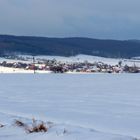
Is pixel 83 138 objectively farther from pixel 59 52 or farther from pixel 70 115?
pixel 59 52

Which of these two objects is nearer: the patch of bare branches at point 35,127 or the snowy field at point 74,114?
the snowy field at point 74,114

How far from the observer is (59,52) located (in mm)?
59250

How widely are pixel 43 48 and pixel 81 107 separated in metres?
48.5

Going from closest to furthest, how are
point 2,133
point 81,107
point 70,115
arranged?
point 2,133, point 70,115, point 81,107

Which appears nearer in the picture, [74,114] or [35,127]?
[35,127]

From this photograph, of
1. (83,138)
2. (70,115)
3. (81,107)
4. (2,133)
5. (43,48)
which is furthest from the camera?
(43,48)

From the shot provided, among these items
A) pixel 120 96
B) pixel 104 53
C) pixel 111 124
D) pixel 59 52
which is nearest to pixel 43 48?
pixel 59 52

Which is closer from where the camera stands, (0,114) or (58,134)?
(58,134)

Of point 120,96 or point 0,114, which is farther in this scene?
point 120,96

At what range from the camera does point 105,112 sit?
9.36 m

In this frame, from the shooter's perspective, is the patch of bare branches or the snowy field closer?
the snowy field

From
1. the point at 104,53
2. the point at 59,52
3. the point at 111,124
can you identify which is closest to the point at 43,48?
the point at 59,52

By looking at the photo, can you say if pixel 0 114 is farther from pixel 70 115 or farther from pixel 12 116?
pixel 70 115

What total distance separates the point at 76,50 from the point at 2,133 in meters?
55.3
